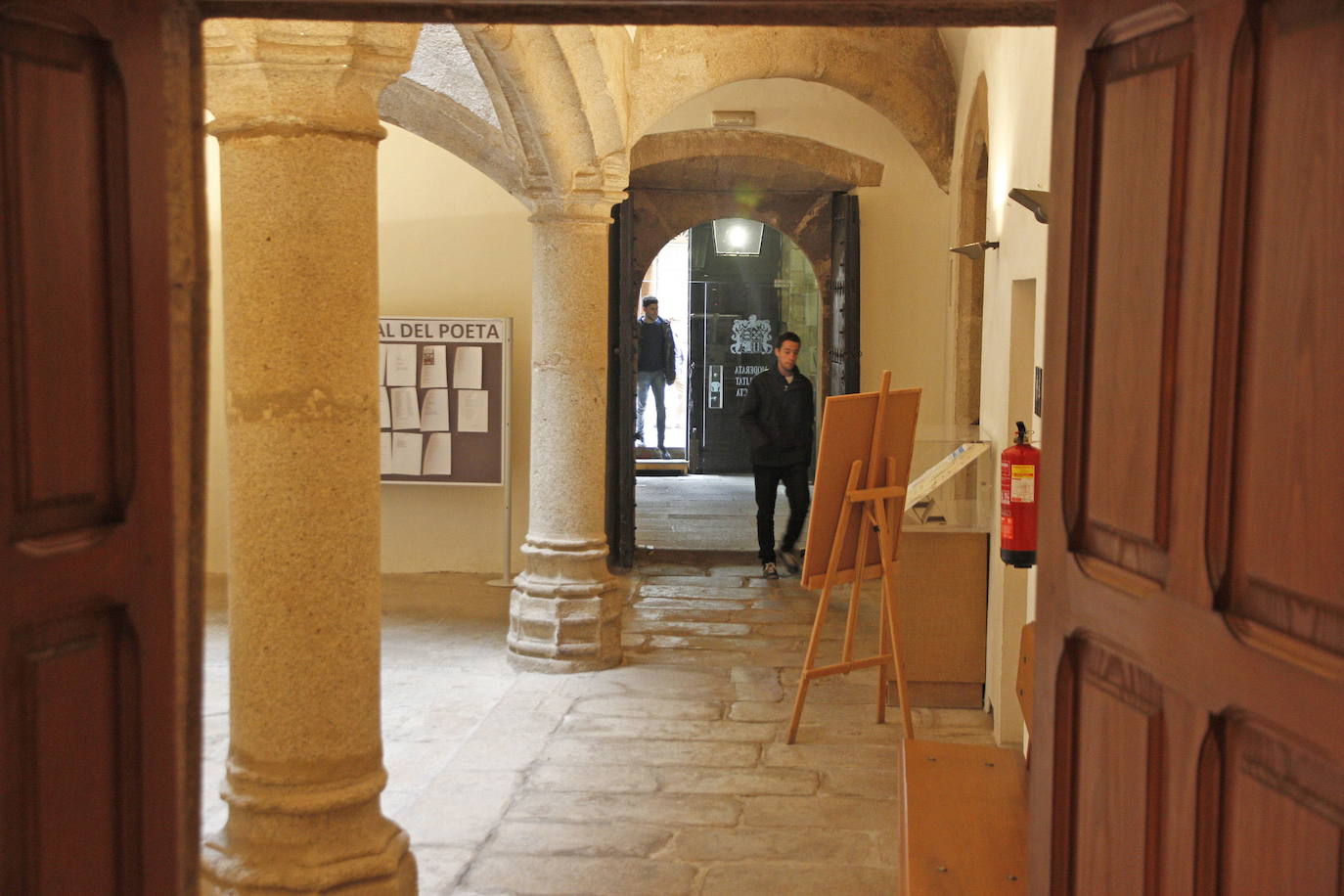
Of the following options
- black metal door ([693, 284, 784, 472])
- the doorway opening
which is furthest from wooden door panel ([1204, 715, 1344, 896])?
black metal door ([693, 284, 784, 472])

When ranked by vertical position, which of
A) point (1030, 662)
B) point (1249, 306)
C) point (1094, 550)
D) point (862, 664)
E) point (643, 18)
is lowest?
point (862, 664)

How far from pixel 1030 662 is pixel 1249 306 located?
1.91 metres

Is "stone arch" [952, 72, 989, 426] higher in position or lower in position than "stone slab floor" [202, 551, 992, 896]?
higher

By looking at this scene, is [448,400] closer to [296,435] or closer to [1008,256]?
[1008,256]

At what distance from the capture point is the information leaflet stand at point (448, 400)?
28.6 feet

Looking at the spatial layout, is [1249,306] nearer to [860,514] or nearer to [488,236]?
[860,514]

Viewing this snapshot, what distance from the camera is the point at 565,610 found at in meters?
6.70

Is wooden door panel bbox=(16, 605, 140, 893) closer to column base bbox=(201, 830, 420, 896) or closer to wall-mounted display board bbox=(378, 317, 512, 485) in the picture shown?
column base bbox=(201, 830, 420, 896)

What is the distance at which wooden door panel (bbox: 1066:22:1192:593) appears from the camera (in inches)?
67.1

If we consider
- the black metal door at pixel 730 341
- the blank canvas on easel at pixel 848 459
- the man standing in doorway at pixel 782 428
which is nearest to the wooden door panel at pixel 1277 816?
the blank canvas on easel at pixel 848 459

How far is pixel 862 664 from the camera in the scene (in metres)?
5.34

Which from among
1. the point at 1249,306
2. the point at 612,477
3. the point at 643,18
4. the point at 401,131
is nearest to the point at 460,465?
the point at 612,477

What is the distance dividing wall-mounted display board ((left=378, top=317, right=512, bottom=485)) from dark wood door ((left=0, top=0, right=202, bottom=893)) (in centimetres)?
668

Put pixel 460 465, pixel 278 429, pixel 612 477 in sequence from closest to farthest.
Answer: pixel 278 429
pixel 460 465
pixel 612 477
